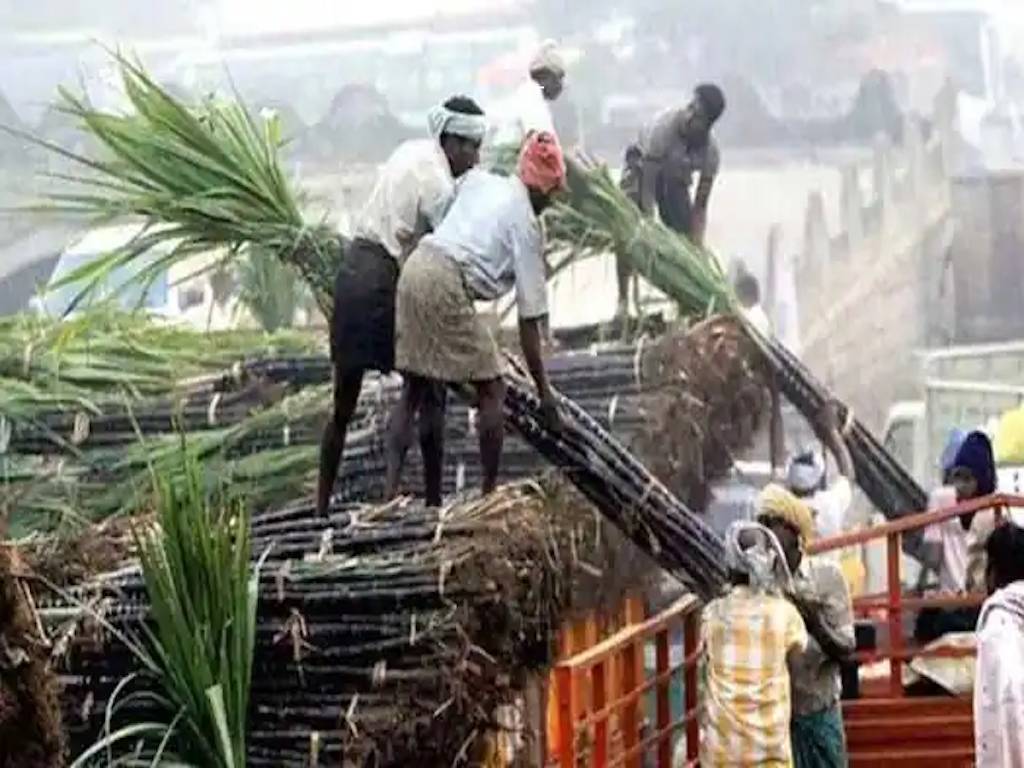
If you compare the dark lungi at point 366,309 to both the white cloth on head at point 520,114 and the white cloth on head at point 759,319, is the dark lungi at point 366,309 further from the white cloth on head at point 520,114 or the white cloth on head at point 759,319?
the white cloth on head at point 759,319

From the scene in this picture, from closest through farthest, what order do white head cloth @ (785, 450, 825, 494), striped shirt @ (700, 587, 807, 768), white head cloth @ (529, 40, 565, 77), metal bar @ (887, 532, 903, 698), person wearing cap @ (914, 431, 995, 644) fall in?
1. striped shirt @ (700, 587, 807, 768)
2. metal bar @ (887, 532, 903, 698)
3. person wearing cap @ (914, 431, 995, 644)
4. white head cloth @ (529, 40, 565, 77)
5. white head cloth @ (785, 450, 825, 494)

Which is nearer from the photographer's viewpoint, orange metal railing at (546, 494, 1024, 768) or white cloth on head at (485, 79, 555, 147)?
orange metal railing at (546, 494, 1024, 768)

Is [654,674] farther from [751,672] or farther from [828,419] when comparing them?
[828,419]

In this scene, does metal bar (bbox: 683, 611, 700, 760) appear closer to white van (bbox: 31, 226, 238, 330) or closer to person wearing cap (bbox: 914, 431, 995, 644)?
person wearing cap (bbox: 914, 431, 995, 644)

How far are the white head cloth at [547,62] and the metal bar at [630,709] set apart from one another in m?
1.60

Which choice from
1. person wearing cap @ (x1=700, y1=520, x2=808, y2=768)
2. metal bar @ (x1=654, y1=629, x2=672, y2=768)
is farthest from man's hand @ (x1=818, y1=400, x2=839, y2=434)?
person wearing cap @ (x1=700, y1=520, x2=808, y2=768)

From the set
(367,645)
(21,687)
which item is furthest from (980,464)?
(21,687)

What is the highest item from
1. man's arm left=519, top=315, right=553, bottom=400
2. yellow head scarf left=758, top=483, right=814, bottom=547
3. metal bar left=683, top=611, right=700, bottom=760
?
man's arm left=519, top=315, right=553, bottom=400

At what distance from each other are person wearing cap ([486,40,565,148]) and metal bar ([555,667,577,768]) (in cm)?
163

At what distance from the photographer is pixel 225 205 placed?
5113 millimetres

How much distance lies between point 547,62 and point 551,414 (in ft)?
3.98

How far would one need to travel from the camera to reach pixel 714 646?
4168 millimetres

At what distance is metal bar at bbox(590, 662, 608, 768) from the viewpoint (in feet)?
14.8

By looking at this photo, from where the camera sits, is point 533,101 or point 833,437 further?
point 833,437
